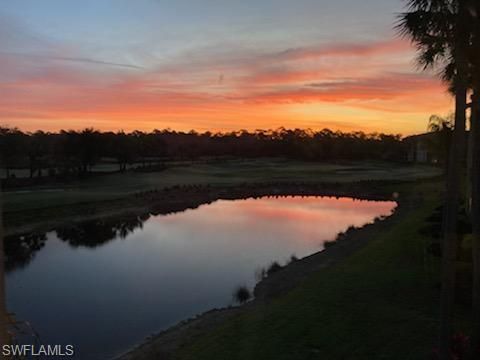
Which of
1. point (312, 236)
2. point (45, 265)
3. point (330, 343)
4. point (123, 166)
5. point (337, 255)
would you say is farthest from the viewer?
point (123, 166)

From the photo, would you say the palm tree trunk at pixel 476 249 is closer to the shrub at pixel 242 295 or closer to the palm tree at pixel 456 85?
the palm tree at pixel 456 85

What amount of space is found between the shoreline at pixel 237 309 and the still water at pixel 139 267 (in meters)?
1.05

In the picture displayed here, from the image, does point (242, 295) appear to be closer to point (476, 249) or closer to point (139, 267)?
point (139, 267)

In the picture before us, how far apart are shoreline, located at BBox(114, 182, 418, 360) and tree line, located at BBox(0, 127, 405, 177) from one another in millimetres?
17510

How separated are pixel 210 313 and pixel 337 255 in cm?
955

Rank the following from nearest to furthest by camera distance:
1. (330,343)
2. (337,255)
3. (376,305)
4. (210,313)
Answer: (330,343) → (376,305) → (210,313) → (337,255)

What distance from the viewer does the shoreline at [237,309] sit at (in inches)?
552

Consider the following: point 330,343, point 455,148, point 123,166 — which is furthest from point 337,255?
point 123,166

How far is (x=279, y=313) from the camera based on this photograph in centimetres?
1426

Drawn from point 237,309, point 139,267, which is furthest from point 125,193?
point 237,309

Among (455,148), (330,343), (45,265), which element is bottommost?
(45,265)

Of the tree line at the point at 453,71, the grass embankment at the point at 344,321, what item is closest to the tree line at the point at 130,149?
the grass embankment at the point at 344,321

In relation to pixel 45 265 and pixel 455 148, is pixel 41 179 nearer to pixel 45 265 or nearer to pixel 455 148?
pixel 45 265

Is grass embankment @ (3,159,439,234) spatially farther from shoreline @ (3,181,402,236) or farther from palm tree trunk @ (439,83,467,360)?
palm tree trunk @ (439,83,467,360)
